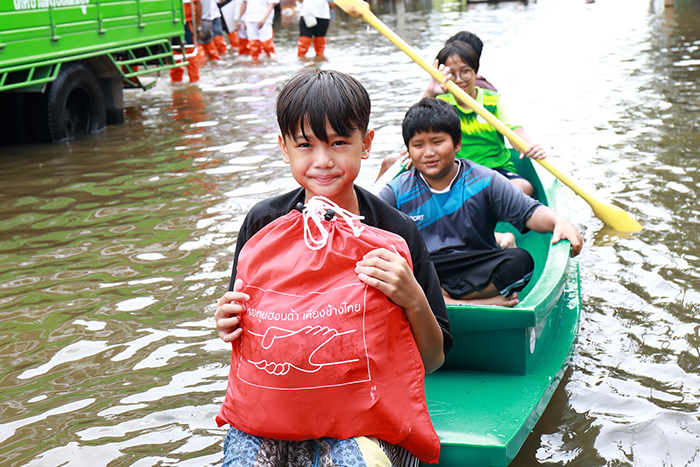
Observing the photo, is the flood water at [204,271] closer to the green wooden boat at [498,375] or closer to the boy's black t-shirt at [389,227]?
the green wooden boat at [498,375]

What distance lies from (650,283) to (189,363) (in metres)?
2.53

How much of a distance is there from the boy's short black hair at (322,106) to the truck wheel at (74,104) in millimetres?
6241

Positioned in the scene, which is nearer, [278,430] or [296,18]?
[278,430]

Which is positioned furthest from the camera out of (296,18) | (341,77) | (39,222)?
(296,18)

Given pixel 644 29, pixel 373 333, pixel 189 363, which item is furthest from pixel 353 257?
pixel 644 29

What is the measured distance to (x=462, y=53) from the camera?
4391mm

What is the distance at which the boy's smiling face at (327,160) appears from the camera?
1.86 m

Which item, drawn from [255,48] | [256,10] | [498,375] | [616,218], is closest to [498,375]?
[498,375]

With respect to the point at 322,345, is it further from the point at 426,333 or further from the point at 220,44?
the point at 220,44

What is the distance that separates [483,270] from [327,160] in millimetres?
1425

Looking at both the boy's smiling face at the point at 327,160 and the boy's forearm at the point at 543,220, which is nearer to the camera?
the boy's smiling face at the point at 327,160

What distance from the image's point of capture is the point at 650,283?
406cm

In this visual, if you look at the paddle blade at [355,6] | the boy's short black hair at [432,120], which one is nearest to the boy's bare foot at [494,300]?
the boy's short black hair at [432,120]

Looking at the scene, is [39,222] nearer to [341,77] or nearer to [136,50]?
[341,77]
